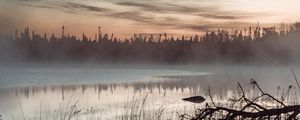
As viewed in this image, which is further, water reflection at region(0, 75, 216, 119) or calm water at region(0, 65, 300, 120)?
water reflection at region(0, 75, 216, 119)

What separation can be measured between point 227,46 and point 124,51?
25291 millimetres

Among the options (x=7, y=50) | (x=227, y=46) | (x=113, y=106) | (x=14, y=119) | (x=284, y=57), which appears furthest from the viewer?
(x=7, y=50)

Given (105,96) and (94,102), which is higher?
(94,102)

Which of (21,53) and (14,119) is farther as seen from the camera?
(21,53)

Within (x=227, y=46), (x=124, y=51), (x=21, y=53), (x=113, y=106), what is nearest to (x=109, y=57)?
(x=124, y=51)

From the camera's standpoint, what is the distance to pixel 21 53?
392 ft

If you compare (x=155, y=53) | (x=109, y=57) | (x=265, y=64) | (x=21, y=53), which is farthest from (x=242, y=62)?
(x=21, y=53)

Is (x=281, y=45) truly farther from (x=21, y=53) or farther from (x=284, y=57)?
(x=21, y=53)

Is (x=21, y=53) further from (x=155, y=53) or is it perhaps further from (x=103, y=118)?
(x=103, y=118)

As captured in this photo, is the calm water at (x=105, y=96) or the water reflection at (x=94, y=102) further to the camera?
the water reflection at (x=94, y=102)

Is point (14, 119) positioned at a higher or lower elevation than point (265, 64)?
higher

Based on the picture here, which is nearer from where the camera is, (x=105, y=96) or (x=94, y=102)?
(x=94, y=102)

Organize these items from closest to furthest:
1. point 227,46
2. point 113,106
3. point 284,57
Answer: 1. point 113,106
2. point 284,57
3. point 227,46

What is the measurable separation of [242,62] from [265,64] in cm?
513
